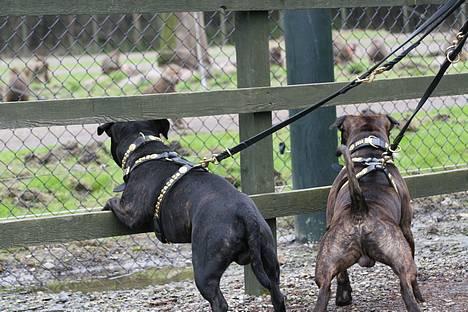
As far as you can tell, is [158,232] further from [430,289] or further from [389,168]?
[430,289]

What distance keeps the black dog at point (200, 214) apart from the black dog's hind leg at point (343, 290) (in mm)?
832

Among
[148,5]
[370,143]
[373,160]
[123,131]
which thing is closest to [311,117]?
[370,143]

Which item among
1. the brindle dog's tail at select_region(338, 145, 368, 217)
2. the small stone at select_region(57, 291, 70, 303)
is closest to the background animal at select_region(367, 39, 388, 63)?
the small stone at select_region(57, 291, 70, 303)

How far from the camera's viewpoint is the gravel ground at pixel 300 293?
5.64m

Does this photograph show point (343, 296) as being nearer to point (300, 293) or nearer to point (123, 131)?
point (300, 293)

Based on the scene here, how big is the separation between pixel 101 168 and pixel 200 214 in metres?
4.30

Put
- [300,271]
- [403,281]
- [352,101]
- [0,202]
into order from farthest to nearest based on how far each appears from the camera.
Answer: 1. [0,202]
2. [300,271]
3. [352,101]
4. [403,281]

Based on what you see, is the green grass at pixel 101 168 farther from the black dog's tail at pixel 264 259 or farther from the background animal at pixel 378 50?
the background animal at pixel 378 50

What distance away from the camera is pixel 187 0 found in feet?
17.8

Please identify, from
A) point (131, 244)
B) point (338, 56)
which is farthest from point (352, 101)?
point (338, 56)

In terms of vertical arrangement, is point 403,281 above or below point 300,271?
below

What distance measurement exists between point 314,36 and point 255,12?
4.63 ft

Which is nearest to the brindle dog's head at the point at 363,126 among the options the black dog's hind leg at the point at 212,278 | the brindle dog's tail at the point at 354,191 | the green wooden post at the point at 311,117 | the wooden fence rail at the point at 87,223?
the wooden fence rail at the point at 87,223

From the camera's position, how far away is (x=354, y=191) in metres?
4.82
